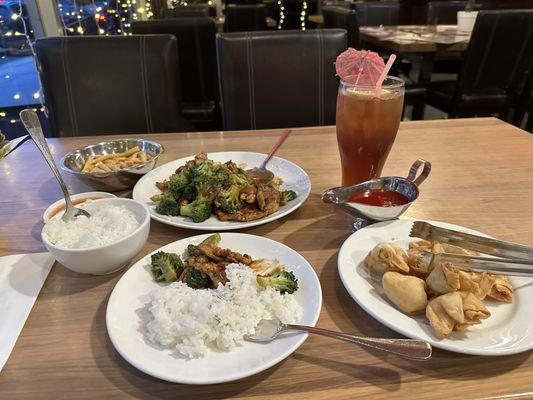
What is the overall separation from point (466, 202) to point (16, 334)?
1.09 metres

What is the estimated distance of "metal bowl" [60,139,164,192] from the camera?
1.09m

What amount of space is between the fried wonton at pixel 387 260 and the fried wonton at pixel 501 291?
0.49 ft

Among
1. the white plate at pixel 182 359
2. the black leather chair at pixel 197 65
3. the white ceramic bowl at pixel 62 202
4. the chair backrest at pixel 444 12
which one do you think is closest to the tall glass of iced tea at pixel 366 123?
the white plate at pixel 182 359

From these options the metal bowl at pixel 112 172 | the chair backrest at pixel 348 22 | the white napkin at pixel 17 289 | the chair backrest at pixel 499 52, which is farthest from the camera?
the chair backrest at pixel 348 22

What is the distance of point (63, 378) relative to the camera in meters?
0.61

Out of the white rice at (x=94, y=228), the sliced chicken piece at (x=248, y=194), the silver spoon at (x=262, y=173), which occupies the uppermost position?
the white rice at (x=94, y=228)

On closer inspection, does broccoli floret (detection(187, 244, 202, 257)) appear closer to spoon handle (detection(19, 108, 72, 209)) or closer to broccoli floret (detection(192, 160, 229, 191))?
broccoli floret (detection(192, 160, 229, 191))

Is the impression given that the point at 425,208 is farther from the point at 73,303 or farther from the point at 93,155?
the point at 93,155

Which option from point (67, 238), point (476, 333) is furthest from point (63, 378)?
point (476, 333)

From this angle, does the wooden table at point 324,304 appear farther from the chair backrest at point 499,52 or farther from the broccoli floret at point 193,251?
the chair backrest at point 499,52

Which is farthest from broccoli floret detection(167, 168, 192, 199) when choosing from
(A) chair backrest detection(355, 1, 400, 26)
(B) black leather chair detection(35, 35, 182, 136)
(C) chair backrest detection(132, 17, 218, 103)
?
(A) chair backrest detection(355, 1, 400, 26)

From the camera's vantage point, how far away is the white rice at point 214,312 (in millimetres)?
618

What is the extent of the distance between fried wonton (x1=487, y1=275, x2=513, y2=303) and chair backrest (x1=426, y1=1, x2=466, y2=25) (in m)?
5.28

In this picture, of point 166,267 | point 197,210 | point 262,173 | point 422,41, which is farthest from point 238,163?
point 422,41
